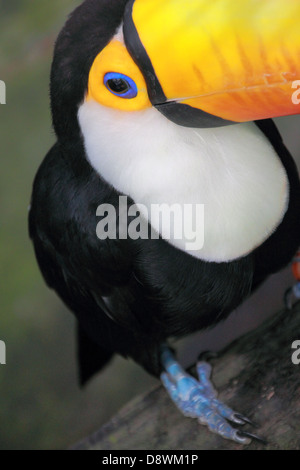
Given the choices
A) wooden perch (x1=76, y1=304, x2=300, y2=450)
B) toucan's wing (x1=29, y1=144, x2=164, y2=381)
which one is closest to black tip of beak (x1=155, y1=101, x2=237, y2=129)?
toucan's wing (x1=29, y1=144, x2=164, y2=381)

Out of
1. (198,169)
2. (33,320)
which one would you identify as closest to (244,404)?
(198,169)

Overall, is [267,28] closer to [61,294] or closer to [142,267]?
[142,267]

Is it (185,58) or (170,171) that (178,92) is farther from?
(170,171)

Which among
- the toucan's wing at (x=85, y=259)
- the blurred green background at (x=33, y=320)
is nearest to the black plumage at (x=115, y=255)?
the toucan's wing at (x=85, y=259)

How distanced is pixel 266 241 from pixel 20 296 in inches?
91.3

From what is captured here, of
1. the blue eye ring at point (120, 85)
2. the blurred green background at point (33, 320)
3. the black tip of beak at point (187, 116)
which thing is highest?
the blue eye ring at point (120, 85)

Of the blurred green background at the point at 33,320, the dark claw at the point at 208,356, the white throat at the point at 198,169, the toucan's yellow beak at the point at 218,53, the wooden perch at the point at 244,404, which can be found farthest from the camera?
the blurred green background at the point at 33,320

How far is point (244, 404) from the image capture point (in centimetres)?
237

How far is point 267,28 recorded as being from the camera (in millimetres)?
1693

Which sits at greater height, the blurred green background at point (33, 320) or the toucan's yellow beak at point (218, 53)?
the toucan's yellow beak at point (218, 53)

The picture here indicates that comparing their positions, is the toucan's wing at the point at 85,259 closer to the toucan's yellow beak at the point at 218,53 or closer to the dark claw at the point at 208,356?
the dark claw at the point at 208,356

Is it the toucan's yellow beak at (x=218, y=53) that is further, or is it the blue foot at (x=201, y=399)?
the blue foot at (x=201, y=399)

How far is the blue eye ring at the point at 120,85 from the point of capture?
187cm

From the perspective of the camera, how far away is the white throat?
6.49ft
